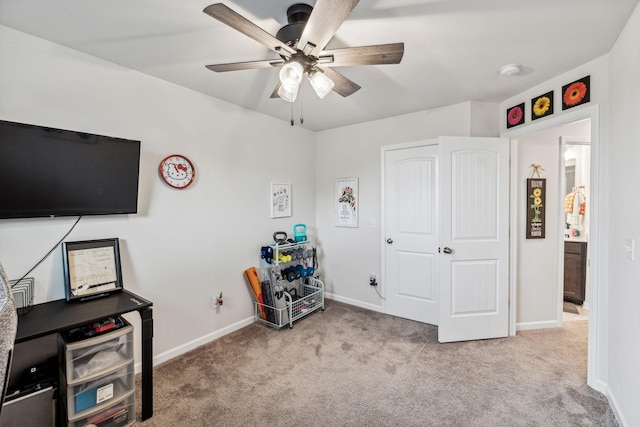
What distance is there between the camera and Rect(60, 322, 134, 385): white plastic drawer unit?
1.58m

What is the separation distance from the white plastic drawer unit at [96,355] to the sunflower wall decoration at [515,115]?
3.58 metres

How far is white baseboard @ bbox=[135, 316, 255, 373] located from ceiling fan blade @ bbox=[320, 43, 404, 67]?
2602mm

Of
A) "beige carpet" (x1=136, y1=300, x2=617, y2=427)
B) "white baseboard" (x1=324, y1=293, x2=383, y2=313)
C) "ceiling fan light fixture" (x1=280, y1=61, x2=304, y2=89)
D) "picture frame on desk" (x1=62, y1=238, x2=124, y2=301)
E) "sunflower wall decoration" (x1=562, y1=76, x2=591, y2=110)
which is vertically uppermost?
"sunflower wall decoration" (x1=562, y1=76, x2=591, y2=110)

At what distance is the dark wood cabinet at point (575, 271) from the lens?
12.0 feet

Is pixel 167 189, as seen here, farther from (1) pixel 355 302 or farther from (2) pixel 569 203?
(2) pixel 569 203

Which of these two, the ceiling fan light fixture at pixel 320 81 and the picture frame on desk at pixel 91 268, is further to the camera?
the picture frame on desk at pixel 91 268

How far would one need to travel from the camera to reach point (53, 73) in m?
1.90

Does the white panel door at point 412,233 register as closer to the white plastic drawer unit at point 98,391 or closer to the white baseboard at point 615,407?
the white baseboard at point 615,407

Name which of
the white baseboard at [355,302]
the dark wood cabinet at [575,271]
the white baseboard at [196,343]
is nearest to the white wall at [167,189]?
the white baseboard at [196,343]

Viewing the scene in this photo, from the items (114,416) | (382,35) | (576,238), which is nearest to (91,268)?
(114,416)

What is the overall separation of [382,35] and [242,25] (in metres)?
0.93

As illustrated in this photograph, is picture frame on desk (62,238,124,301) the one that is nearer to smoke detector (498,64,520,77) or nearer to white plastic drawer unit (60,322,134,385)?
white plastic drawer unit (60,322,134,385)

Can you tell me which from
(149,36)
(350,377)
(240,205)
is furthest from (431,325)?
(149,36)

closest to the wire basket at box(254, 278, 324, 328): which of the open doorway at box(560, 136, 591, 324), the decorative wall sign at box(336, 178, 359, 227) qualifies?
the decorative wall sign at box(336, 178, 359, 227)
